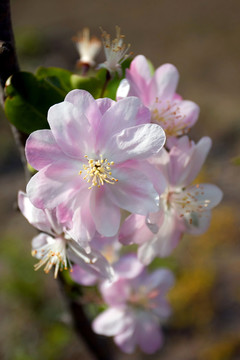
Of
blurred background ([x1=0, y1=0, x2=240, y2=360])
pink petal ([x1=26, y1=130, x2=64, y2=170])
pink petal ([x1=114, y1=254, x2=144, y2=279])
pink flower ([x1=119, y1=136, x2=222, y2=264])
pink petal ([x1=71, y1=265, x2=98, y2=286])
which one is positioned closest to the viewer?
pink petal ([x1=26, y1=130, x2=64, y2=170])

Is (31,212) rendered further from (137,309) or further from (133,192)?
(137,309)

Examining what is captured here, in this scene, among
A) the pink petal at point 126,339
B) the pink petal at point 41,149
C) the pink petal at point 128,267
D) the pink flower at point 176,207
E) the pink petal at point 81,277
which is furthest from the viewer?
the pink petal at point 126,339

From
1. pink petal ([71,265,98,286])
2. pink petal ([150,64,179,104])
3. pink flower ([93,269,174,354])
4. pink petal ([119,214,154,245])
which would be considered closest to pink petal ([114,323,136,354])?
pink flower ([93,269,174,354])

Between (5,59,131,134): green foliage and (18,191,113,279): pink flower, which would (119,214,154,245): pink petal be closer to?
(18,191,113,279): pink flower

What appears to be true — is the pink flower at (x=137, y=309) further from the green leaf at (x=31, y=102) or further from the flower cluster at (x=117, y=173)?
the green leaf at (x=31, y=102)

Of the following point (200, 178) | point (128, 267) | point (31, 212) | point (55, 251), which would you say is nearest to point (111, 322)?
point (128, 267)

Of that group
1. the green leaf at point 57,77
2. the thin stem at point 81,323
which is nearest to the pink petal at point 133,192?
the green leaf at point 57,77

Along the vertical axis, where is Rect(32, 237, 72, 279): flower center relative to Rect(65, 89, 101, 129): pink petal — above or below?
below

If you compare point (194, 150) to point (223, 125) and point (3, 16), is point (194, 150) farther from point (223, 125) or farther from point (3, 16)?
point (223, 125)
